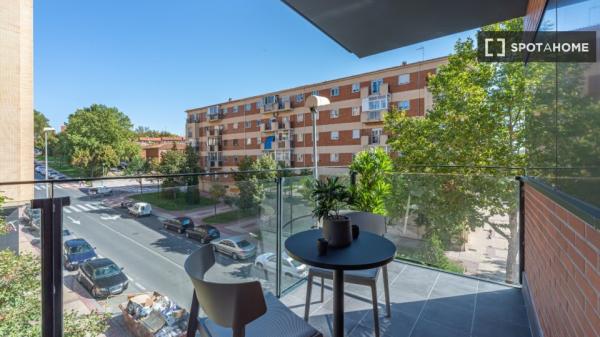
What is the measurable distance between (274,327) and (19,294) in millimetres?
1243

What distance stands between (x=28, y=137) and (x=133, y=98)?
23.5m

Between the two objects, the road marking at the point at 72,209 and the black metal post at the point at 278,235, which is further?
the black metal post at the point at 278,235

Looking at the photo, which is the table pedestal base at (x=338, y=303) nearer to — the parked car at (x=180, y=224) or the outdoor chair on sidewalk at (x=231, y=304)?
the outdoor chair on sidewalk at (x=231, y=304)

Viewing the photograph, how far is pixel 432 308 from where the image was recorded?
2510 mm

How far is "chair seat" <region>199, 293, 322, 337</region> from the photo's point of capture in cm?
129

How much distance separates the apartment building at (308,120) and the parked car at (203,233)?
13409mm

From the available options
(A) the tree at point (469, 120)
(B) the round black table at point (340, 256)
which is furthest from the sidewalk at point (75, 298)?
(A) the tree at point (469, 120)

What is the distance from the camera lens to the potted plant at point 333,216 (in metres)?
1.70

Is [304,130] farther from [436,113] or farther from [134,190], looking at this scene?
[134,190]

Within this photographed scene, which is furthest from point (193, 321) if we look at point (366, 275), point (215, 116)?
Result: point (215, 116)

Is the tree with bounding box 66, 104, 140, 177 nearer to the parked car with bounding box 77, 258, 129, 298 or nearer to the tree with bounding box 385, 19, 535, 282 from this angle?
the tree with bounding box 385, 19, 535, 282

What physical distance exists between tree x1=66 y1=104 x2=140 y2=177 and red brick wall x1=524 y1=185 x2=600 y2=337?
1252 inches

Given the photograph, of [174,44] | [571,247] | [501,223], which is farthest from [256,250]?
[174,44]

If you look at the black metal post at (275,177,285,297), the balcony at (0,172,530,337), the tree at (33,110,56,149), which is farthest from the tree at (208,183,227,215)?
the tree at (33,110,56,149)
